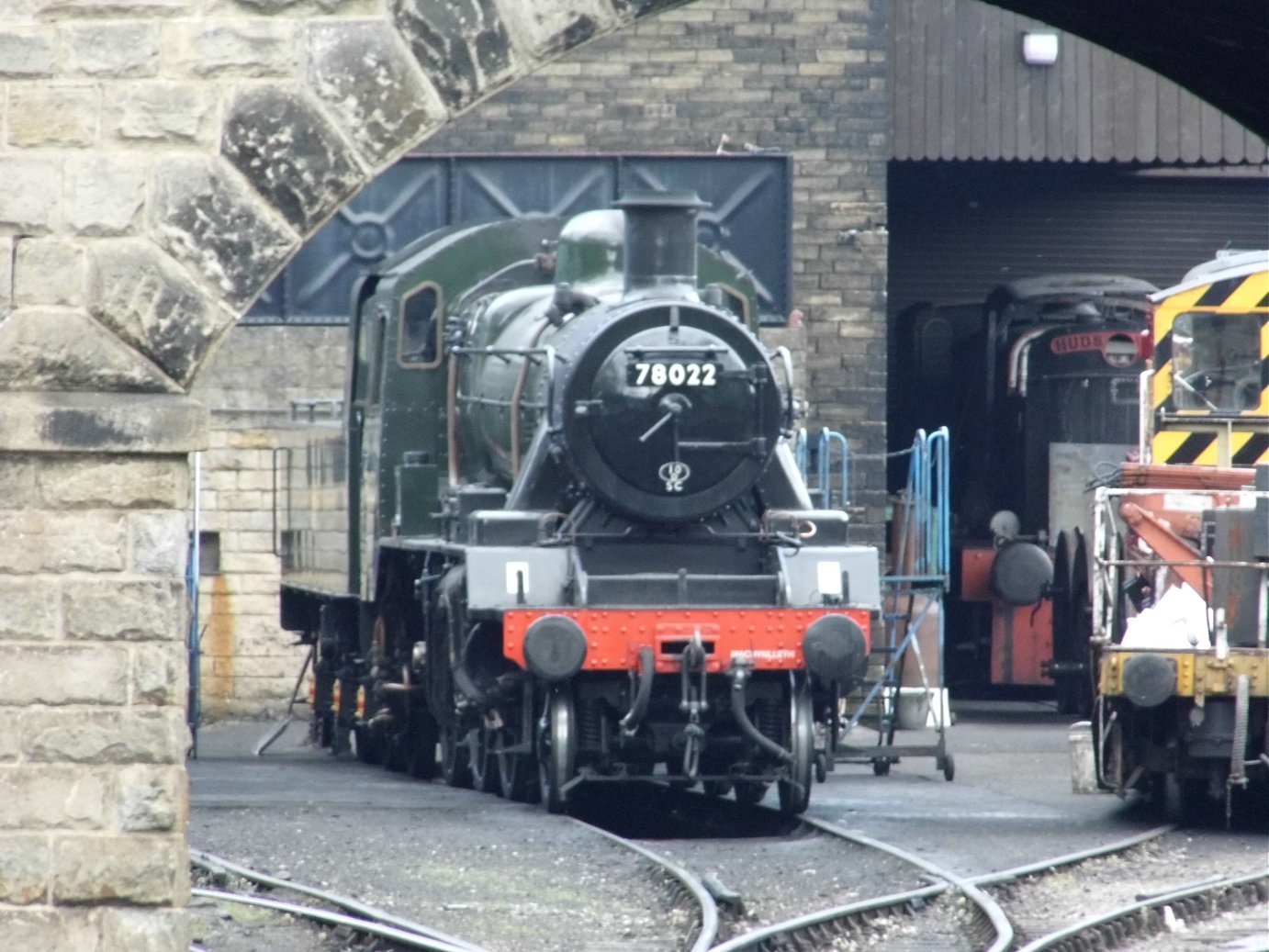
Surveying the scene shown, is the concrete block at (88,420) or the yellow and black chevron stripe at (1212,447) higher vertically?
the yellow and black chevron stripe at (1212,447)

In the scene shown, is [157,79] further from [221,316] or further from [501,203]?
[501,203]

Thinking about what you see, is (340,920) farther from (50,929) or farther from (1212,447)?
(1212,447)

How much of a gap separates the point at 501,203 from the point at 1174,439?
234 inches

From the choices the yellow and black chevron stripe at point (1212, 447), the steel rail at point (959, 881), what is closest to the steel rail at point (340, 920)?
the steel rail at point (959, 881)

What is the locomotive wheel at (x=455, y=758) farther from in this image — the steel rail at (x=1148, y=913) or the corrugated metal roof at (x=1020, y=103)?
the corrugated metal roof at (x=1020, y=103)

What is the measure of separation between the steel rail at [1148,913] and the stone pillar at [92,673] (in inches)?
134

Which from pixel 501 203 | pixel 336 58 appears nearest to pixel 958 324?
pixel 501 203

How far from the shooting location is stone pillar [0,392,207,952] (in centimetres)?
565

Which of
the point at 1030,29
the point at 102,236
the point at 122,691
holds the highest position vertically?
the point at 1030,29

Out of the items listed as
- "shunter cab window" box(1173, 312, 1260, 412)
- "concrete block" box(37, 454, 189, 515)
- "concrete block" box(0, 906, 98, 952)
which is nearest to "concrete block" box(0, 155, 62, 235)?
"concrete block" box(37, 454, 189, 515)

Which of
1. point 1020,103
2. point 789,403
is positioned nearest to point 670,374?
point 789,403

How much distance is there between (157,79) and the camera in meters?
5.65

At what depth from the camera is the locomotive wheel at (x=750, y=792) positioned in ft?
40.8

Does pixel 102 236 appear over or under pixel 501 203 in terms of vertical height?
under
